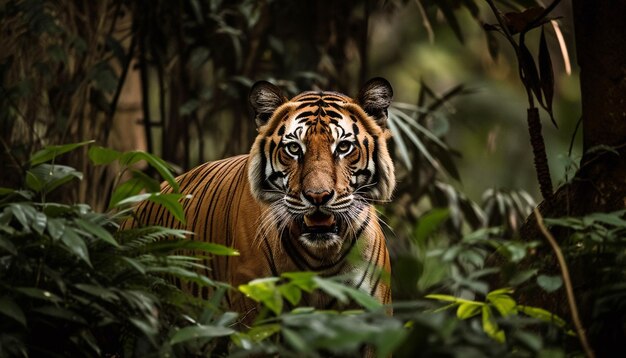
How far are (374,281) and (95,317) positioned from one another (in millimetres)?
1357

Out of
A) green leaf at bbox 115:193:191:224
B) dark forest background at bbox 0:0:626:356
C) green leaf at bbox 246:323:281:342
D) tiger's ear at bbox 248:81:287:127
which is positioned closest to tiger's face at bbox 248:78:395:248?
tiger's ear at bbox 248:81:287:127

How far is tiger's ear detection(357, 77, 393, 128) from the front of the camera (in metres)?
4.08

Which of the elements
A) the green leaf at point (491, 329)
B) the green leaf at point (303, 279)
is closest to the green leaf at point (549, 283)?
the green leaf at point (491, 329)

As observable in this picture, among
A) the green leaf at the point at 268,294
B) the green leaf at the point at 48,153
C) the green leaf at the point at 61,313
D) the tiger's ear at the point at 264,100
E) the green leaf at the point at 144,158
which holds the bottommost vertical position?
the green leaf at the point at 61,313

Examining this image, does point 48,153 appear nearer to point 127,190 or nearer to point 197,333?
point 127,190

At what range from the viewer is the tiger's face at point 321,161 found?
3.77 m

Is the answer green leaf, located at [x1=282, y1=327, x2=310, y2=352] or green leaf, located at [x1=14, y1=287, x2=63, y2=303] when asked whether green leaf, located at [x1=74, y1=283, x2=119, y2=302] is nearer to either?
green leaf, located at [x1=14, y1=287, x2=63, y2=303]

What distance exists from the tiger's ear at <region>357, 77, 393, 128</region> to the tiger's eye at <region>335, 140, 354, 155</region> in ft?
0.80

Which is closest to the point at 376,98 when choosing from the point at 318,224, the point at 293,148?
the point at 293,148

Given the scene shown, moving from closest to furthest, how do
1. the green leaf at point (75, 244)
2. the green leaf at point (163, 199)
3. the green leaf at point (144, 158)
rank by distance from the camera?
the green leaf at point (75, 244) < the green leaf at point (163, 199) < the green leaf at point (144, 158)

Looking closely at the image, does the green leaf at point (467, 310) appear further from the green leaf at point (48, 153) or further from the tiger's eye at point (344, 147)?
the tiger's eye at point (344, 147)

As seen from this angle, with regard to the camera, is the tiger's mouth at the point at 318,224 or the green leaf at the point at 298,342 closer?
the green leaf at the point at 298,342

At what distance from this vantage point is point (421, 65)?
13.4 meters

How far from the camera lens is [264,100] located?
416 centimetres
